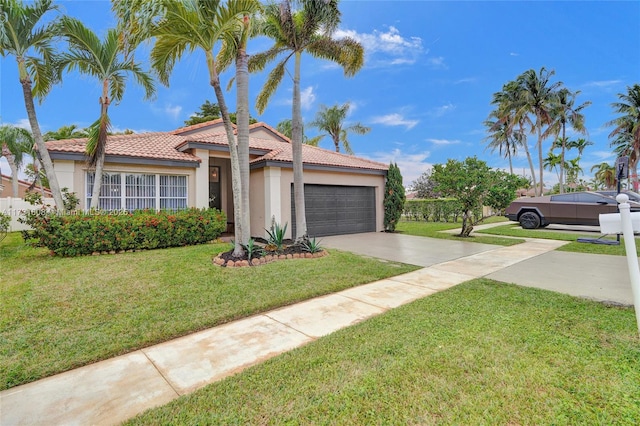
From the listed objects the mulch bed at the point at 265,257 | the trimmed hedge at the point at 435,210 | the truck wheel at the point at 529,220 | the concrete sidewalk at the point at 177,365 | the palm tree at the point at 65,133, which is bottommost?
the concrete sidewalk at the point at 177,365

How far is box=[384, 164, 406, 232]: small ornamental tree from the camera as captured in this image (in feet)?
48.5

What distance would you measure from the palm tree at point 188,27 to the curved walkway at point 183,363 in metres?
3.77

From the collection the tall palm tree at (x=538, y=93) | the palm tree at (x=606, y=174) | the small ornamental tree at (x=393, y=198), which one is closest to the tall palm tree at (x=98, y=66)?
the small ornamental tree at (x=393, y=198)

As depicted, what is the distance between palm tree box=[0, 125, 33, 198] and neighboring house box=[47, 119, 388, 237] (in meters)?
20.9

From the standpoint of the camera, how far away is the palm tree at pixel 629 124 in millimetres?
27000

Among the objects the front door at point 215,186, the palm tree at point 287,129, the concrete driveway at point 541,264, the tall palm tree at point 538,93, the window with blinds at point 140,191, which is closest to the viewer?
the concrete driveway at point 541,264

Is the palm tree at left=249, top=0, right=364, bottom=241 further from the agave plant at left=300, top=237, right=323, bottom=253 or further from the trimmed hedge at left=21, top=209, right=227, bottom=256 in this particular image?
the trimmed hedge at left=21, top=209, right=227, bottom=256

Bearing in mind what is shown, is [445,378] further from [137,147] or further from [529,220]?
[529,220]

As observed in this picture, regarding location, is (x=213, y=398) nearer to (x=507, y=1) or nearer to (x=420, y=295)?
(x=420, y=295)

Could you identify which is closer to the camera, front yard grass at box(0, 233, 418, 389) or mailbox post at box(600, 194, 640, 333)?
mailbox post at box(600, 194, 640, 333)

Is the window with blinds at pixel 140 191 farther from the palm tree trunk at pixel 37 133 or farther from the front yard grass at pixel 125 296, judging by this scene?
the front yard grass at pixel 125 296

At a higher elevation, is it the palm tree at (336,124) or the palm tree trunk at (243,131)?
the palm tree at (336,124)

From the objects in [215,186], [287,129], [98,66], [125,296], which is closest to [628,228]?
[125,296]

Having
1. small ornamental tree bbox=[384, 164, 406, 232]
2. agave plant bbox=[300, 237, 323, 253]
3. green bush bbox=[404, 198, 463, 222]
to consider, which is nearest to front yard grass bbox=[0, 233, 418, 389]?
agave plant bbox=[300, 237, 323, 253]
